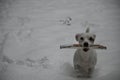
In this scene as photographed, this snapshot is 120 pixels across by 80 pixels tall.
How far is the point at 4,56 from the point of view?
239 cm

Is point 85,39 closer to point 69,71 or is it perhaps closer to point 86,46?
point 86,46

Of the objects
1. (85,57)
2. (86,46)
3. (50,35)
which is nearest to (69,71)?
(85,57)

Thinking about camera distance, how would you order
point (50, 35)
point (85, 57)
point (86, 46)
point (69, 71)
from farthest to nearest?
point (50, 35), point (69, 71), point (85, 57), point (86, 46)

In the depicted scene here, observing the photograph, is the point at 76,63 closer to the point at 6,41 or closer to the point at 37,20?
the point at 6,41

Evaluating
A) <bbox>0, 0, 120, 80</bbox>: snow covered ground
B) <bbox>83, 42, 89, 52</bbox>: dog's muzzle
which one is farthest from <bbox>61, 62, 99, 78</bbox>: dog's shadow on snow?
<bbox>83, 42, 89, 52</bbox>: dog's muzzle

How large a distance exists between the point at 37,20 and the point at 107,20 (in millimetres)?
966

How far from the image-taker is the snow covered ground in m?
2.13

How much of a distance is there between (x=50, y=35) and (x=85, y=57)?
0.95m

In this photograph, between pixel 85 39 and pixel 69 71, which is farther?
pixel 69 71

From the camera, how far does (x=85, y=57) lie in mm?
1975

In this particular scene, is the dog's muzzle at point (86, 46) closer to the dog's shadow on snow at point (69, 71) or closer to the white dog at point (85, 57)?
the white dog at point (85, 57)

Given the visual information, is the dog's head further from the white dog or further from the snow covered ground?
the snow covered ground

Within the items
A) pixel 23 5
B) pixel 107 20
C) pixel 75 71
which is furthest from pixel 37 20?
pixel 75 71

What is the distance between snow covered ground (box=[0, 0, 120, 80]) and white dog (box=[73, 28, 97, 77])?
0.08 meters
